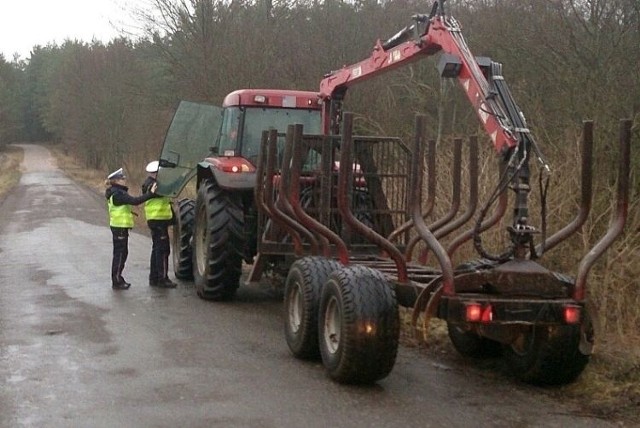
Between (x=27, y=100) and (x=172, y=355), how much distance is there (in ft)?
312

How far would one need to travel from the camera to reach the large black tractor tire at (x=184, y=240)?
1149 centimetres

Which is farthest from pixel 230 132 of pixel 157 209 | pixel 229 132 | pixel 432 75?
pixel 432 75

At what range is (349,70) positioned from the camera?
9.74m

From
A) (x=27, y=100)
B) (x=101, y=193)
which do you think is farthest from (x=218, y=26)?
(x=27, y=100)

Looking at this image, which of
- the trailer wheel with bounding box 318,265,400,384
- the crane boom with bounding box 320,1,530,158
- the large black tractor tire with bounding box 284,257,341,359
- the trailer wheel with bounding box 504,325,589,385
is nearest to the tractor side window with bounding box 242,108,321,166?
the crane boom with bounding box 320,1,530,158

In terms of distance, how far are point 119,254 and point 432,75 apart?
1005 cm

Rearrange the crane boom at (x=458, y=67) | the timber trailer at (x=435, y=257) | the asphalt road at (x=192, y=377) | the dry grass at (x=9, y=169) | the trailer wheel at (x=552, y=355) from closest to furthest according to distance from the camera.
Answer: the asphalt road at (x=192, y=377)
the timber trailer at (x=435, y=257)
the trailer wheel at (x=552, y=355)
the crane boom at (x=458, y=67)
the dry grass at (x=9, y=169)

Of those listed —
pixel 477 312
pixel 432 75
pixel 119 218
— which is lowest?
pixel 119 218

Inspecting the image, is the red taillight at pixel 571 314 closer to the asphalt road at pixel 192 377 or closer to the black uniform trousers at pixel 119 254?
the asphalt road at pixel 192 377

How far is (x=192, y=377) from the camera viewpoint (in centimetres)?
661

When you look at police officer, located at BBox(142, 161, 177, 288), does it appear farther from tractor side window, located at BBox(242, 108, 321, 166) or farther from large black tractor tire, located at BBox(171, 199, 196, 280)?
tractor side window, located at BBox(242, 108, 321, 166)

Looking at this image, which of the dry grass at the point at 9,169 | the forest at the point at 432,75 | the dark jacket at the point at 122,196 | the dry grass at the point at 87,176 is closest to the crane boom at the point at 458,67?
the forest at the point at 432,75

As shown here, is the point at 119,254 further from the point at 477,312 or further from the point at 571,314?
the point at 571,314

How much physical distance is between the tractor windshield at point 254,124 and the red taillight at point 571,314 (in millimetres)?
5383
